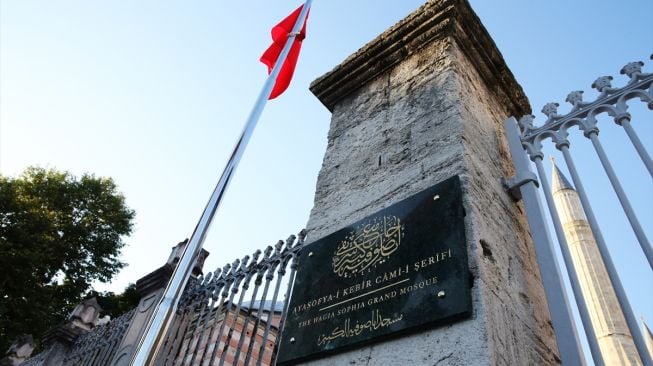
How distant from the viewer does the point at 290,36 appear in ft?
14.5

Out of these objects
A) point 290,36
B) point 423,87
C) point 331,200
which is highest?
point 290,36

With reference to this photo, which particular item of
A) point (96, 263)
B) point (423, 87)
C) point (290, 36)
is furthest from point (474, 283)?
point (96, 263)

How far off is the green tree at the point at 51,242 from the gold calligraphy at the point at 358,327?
11571 millimetres

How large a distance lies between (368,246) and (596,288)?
12776mm

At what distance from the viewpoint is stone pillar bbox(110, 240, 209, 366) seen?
459 cm

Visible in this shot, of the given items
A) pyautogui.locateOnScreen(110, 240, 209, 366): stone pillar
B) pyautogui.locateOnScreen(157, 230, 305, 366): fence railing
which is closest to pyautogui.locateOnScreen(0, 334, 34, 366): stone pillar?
pyautogui.locateOnScreen(110, 240, 209, 366): stone pillar

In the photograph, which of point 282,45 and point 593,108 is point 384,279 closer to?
point 593,108

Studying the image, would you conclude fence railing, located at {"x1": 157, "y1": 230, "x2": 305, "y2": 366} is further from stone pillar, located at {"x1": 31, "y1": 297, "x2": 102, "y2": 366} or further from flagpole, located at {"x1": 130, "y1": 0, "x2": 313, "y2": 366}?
stone pillar, located at {"x1": 31, "y1": 297, "x2": 102, "y2": 366}

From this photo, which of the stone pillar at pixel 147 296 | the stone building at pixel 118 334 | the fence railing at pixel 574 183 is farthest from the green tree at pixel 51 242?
the fence railing at pixel 574 183

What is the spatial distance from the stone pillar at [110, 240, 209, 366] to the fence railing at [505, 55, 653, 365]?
11.3ft

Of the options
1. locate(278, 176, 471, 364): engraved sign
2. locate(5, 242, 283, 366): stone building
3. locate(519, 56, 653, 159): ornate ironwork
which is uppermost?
locate(519, 56, 653, 159): ornate ironwork

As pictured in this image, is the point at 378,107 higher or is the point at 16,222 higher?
the point at 16,222

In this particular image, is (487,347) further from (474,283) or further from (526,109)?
(526,109)

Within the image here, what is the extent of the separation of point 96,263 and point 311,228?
13281 millimetres
